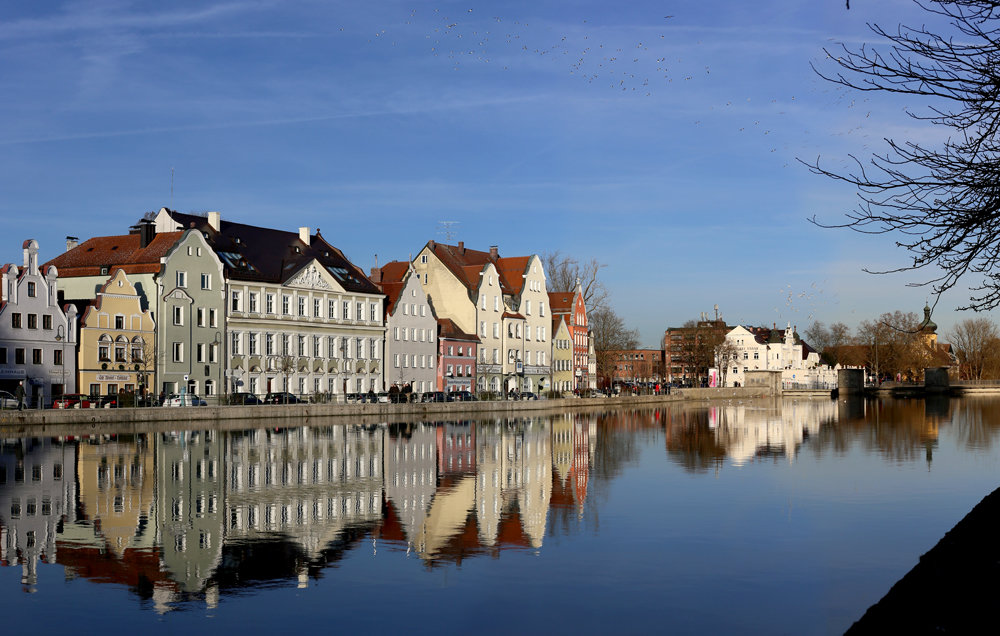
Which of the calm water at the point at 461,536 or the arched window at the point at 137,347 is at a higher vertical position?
the arched window at the point at 137,347

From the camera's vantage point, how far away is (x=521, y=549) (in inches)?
842

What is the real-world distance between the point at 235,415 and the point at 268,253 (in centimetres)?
2512

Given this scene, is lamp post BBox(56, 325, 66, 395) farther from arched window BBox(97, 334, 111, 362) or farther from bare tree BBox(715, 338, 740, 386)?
bare tree BBox(715, 338, 740, 386)

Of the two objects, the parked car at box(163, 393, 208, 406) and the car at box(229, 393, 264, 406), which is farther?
the car at box(229, 393, 264, 406)

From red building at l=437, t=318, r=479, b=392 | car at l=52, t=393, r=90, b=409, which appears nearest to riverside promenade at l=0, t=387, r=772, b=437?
car at l=52, t=393, r=90, b=409

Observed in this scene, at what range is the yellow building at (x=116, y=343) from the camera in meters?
72.0

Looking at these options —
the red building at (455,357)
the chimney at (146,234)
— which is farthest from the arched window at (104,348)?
the red building at (455,357)

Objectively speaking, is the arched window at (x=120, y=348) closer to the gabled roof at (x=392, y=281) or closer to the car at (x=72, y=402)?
the car at (x=72, y=402)

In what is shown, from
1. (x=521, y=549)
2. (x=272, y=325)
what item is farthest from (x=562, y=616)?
(x=272, y=325)

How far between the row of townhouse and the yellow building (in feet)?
0.30

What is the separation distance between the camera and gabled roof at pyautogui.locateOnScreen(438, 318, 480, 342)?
105 m

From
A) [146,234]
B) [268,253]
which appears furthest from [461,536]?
[268,253]

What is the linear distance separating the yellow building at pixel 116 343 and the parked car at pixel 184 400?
10.5 feet

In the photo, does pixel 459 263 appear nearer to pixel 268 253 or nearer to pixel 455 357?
pixel 455 357
